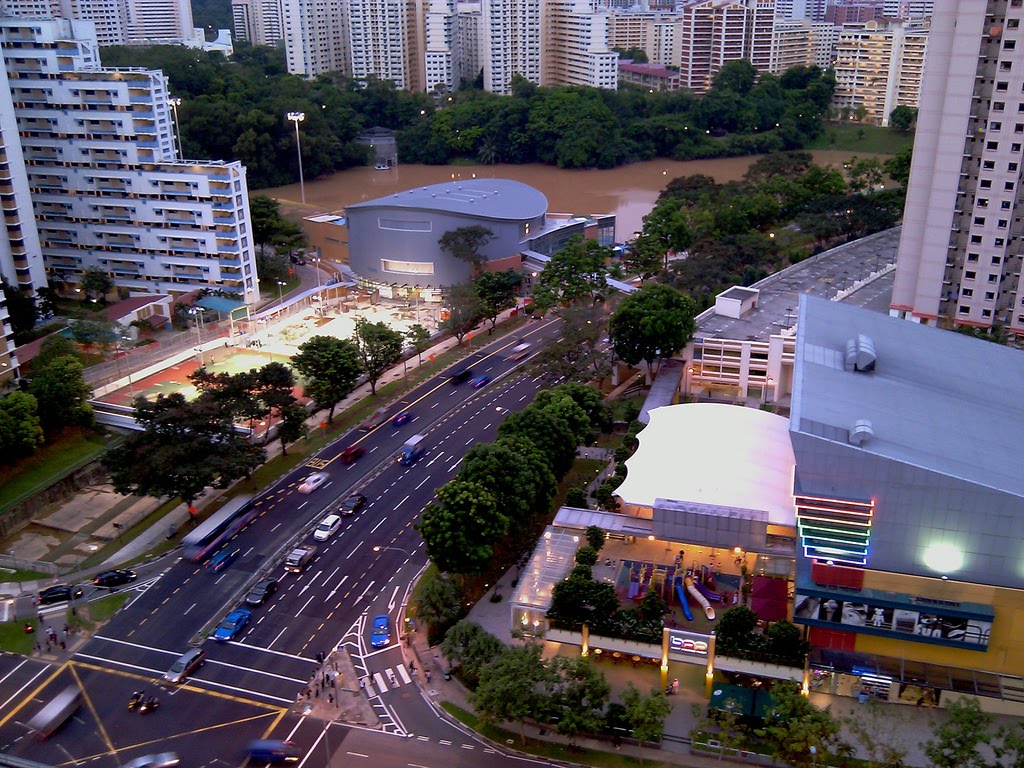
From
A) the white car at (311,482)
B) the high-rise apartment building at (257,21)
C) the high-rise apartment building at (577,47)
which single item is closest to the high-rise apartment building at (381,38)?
the high-rise apartment building at (577,47)

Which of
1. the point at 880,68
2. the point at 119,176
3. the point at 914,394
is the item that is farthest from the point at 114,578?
the point at 880,68

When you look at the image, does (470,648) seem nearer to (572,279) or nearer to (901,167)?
(572,279)

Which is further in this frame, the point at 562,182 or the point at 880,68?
the point at 880,68

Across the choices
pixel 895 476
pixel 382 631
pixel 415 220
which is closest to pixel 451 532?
pixel 382 631

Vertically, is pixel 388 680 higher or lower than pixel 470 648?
lower

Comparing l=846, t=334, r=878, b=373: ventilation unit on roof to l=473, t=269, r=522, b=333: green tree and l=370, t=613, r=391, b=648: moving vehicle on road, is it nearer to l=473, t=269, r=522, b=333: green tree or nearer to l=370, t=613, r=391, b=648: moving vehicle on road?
l=370, t=613, r=391, b=648: moving vehicle on road

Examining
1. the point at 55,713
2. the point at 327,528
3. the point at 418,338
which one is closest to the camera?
the point at 55,713

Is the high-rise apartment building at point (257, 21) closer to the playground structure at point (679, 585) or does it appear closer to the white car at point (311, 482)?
the white car at point (311, 482)
